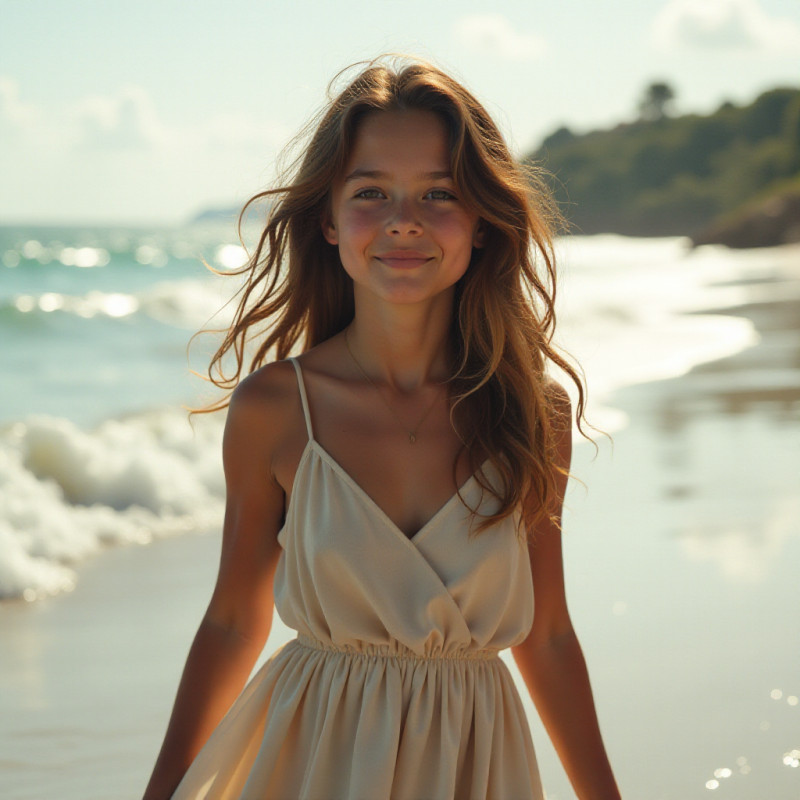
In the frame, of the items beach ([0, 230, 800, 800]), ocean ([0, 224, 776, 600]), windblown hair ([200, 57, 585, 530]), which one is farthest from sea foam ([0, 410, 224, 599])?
windblown hair ([200, 57, 585, 530])

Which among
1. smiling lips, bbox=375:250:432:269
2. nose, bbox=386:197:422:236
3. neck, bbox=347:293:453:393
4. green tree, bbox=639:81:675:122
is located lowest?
neck, bbox=347:293:453:393

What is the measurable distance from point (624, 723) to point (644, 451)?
383cm

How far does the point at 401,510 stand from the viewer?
212 cm

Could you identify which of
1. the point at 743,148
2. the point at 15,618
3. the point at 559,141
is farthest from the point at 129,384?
the point at 559,141

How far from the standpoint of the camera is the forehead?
2168 mm

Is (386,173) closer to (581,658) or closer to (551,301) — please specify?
(551,301)

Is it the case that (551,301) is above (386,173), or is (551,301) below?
below

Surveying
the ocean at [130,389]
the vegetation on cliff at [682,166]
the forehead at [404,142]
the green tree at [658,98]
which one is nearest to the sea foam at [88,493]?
the ocean at [130,389]

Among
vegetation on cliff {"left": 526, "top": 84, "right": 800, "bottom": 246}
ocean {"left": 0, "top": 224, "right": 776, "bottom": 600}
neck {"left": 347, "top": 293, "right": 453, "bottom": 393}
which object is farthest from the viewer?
vegetation on cliff {"left": 526, "top": 84, "right": 800, "bottom": 246}

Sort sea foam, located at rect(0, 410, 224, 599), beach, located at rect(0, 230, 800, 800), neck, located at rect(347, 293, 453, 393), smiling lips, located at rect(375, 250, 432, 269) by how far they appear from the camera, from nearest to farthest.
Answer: smiling lips, located at rect(375, 250, 432, 269)
neck, located at rect(347, 293, 453, 393)
beach, located at rect(0, 230, 800, 800)
sea foam, located at rect(0, 410, 224, 599)

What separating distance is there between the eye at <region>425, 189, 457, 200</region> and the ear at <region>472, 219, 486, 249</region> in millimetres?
141

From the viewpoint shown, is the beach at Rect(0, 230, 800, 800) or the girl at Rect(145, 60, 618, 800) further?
the beach at Rect(0, 230, 800, 800)

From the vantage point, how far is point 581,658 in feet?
7.39

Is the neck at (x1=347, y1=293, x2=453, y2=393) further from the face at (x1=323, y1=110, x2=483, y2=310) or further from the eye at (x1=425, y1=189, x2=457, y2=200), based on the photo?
the eye at (x1=425, y1=189, x2=457, y2=200)
